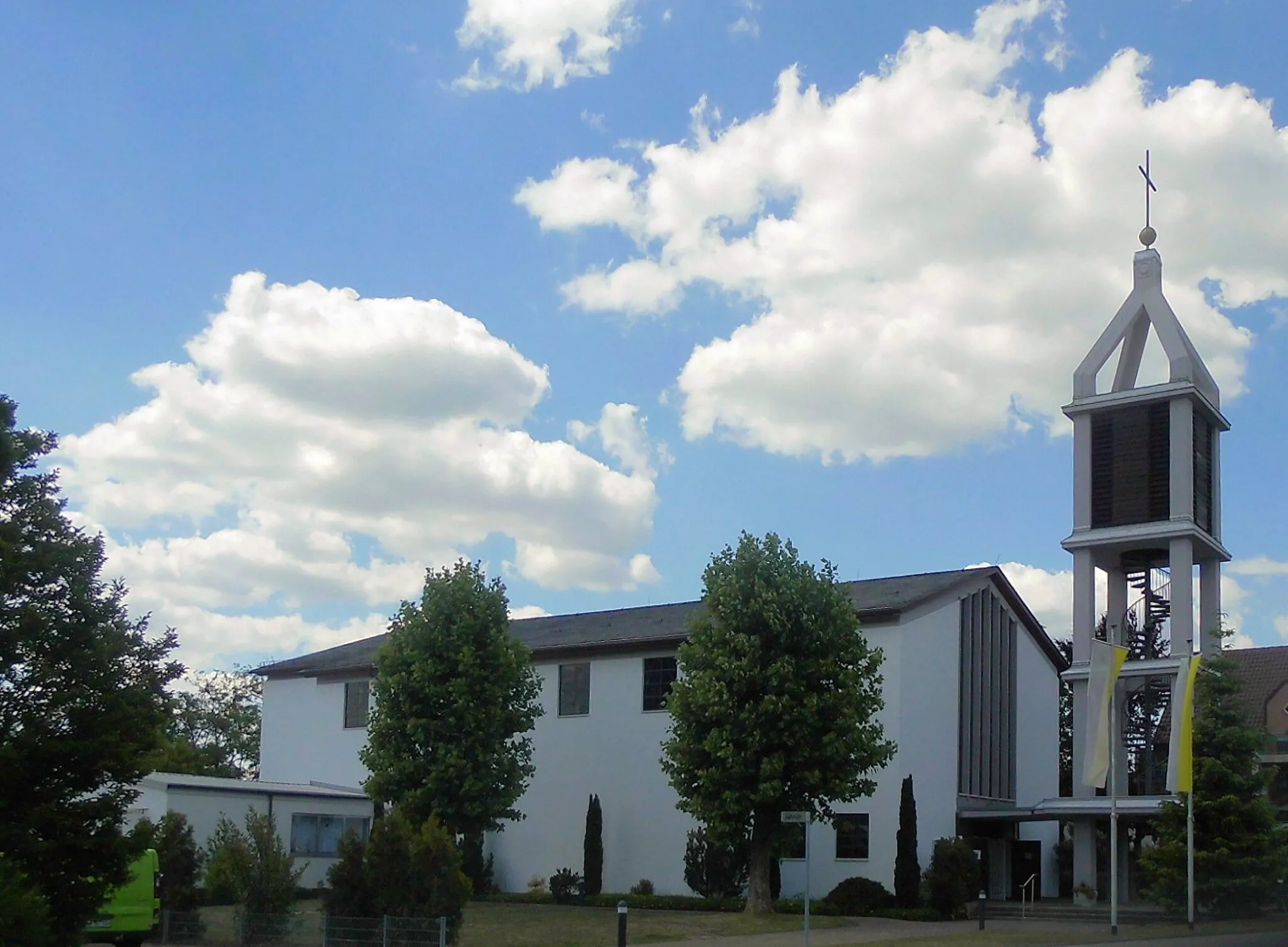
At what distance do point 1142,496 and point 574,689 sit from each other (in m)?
18.5

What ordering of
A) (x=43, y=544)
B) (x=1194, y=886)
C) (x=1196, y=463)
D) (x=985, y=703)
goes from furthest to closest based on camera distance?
(x=985, y=703), (x=1196, y=463), (x=1194, y=886), (x=43, y=544)

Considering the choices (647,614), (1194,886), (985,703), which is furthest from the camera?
(647,614)

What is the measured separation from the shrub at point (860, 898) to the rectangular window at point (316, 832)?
14.0m

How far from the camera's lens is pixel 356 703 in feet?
167

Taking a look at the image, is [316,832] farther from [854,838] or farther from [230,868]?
[230,868]

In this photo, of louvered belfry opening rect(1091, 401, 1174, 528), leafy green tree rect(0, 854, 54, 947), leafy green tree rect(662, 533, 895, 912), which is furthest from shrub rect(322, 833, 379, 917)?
louvered belfry opening rect(1091, 401, 1174, 528)

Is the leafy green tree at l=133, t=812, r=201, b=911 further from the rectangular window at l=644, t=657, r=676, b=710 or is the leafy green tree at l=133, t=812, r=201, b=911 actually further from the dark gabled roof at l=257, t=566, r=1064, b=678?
the rectangular window at l=644, t=657, r=676, b=710

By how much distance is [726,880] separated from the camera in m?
39.5

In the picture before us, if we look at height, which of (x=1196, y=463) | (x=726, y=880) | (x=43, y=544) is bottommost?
(x=726, y=880)

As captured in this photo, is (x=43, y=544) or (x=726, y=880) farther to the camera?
(x=726, y=880)

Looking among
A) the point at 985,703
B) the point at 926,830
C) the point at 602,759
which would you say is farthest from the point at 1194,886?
the point at 602,759

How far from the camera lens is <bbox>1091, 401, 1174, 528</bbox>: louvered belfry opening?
132 ft

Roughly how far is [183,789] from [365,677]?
44.3 feet

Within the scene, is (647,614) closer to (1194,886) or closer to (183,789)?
(183,789)
